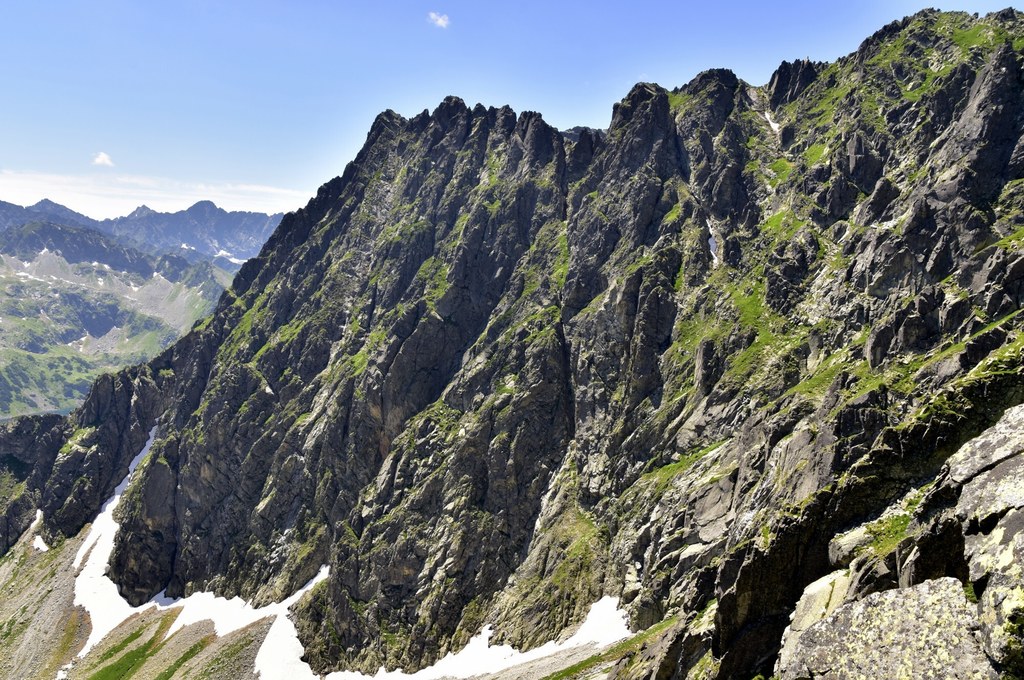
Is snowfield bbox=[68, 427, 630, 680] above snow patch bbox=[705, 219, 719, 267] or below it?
below

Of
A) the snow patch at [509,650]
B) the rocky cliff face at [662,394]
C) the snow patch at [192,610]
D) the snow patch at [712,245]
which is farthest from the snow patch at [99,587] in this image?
the snow patch at [712,245]

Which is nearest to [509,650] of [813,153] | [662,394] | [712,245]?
[662,394]

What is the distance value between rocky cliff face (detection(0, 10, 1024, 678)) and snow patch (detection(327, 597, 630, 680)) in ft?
8.83

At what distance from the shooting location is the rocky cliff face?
35.7 meters

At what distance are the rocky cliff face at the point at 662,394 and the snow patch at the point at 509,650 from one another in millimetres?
2690

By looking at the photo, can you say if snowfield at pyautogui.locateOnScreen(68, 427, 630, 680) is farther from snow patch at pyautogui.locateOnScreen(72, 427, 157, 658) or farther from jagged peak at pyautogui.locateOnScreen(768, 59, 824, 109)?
jagged peak at pyautogui.locateOnScreen(768, 59, 824, 109)

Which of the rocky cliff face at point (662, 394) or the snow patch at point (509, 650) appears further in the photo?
the snow patch at point (509, 650)

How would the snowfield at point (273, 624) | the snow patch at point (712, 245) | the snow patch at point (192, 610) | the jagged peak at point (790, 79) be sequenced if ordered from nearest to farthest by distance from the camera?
the snowfield at point (273, 624) < the snow patch at point (192, 610) < the snow patch at point (712, 245) < the jagged peak at point (790, 79)

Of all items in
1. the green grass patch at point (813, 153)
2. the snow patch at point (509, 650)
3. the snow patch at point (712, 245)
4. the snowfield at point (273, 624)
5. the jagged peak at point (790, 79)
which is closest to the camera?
Answer: the snow patch at point (509, 650)

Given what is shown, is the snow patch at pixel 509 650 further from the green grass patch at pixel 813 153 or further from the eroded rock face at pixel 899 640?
the green grass patch at pixel 813 153

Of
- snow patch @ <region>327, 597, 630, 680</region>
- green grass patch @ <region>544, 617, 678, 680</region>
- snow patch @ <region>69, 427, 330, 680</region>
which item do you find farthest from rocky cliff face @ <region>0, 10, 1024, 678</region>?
snow patch @ <region>69, 427, 330, 680</region>

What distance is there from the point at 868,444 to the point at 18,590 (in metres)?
219

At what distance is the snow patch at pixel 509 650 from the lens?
8544 centimetres

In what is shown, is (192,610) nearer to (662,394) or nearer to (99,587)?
(99,587)
